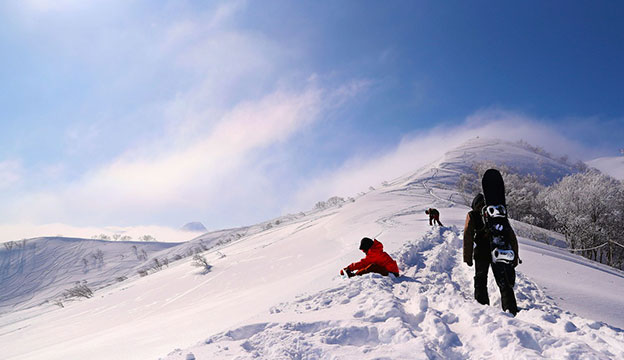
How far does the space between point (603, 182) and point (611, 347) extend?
121 feet

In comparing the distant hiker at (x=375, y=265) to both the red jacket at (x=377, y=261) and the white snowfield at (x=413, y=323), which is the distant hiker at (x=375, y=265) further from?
the white snowfield at (x=413, y=323)

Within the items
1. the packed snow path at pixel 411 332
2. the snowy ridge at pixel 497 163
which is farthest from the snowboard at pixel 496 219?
the snowy ridge at pixel 497 163

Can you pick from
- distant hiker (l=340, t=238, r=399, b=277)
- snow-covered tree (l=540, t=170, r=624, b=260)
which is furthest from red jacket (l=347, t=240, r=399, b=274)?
snow-covered tree (l=540, t=170, r=624, b=260)

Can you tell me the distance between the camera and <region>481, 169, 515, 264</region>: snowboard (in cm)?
423

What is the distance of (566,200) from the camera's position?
27.5m

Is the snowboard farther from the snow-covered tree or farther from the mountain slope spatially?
the mountain slope

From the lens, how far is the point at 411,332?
11.1 feet

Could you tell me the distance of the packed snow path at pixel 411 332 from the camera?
9.25 ft

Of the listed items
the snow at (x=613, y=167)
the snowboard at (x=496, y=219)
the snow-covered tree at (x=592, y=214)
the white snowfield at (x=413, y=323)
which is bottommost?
the snow at (x=613, y=167)

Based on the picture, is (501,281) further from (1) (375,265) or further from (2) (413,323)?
(1) (375,265)

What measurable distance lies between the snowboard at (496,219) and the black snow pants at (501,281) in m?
0.12

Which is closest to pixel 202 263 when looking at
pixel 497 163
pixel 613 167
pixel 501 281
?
pixel 501 281

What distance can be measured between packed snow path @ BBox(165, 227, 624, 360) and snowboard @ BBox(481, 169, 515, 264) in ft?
2.57

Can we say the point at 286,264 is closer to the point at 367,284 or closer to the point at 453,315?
the point at 367,284
